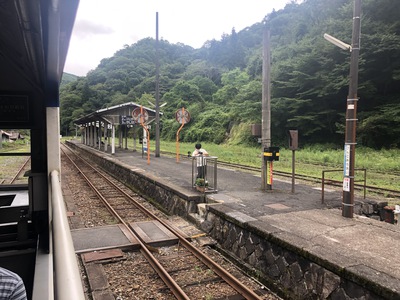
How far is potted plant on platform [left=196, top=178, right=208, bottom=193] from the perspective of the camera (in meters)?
8.12

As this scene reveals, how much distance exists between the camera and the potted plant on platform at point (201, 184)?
320 inches

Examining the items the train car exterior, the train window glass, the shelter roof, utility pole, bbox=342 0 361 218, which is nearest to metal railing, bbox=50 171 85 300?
the train car exterior

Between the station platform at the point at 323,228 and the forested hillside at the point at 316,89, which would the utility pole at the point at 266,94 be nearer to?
the station platform at the point at 323,228

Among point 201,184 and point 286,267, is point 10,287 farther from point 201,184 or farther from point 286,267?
point 201,184

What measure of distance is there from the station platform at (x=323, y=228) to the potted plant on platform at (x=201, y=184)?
0.22 meters

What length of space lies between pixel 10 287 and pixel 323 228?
4.73m

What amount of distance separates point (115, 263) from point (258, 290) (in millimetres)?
2376

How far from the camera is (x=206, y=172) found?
8383 mm

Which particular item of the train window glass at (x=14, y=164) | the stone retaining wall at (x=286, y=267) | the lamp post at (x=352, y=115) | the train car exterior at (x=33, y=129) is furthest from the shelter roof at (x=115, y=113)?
the lamp post at (x=352, y=115)

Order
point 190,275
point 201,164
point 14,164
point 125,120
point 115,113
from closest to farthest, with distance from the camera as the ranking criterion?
point 190,275 → point 201,164 → point 14,164 → point 125,120 → point 115,113

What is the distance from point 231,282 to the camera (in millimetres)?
4449

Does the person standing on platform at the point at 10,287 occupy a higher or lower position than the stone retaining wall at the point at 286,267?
higher

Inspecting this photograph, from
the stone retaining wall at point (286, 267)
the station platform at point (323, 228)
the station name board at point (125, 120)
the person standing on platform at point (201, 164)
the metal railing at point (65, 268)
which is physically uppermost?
the station name board at point (125, 120)

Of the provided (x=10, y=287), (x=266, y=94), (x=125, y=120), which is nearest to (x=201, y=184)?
(x=266, y=94)
